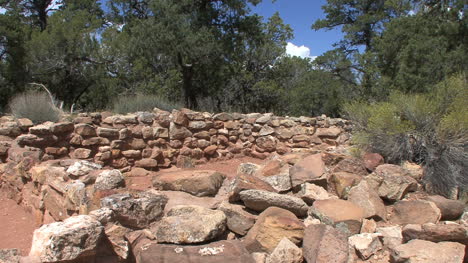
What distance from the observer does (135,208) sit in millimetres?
2572

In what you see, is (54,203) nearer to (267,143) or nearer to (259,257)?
(259,257)

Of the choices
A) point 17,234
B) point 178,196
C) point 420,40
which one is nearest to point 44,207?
point 17,234

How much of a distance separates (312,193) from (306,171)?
33cm

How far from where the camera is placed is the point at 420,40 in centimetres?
1180

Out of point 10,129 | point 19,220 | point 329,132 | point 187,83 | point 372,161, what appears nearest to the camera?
point 372,161

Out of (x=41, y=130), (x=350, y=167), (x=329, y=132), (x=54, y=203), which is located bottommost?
(x=54, y=203)

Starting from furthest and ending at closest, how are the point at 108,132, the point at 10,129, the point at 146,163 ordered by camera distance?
the point at 146,163 < the point at 108,132 < the point at 10,129

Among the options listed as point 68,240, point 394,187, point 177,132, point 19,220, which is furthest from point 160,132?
point 68,240

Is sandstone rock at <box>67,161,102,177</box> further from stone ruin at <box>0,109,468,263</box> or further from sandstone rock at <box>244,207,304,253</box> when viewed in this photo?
sandstone rock at <box>244,207,304,253</box>


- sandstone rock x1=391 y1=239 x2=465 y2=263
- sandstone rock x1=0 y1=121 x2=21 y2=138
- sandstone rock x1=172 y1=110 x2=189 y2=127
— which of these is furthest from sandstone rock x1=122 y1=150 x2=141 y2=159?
sandstone rock x1=391 y1=239 x2=465 y2=263

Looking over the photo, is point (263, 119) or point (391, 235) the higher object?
point (263, 119)

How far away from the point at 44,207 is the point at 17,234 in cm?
39

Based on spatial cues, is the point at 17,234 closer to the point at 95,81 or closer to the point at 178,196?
the point at 178,196

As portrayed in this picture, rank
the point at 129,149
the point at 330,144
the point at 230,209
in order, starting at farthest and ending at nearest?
1. the point at 330,144
2. the point at 129,149
3. the point at 230,209
